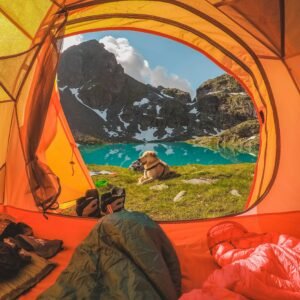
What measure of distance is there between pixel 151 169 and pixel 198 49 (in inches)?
153

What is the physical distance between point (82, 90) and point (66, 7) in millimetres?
34405

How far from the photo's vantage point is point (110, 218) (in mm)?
1470

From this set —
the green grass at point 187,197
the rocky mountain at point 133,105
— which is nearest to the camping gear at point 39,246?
the green grass at point 187,197

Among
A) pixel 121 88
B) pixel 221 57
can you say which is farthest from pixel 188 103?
pixel 221 57

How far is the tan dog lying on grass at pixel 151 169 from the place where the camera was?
6.54 meters

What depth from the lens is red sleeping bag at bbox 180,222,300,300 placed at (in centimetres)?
128

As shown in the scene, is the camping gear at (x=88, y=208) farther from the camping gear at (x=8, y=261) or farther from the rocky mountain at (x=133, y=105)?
the rocky mountain at (x=133, y=105)

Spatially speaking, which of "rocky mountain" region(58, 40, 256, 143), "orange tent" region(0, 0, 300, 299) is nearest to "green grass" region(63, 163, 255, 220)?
"orange tent" region(0, 0, 300, 299)

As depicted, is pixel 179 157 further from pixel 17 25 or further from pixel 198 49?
pixel 17 25

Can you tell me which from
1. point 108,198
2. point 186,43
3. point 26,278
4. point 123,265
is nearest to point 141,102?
point 186,43

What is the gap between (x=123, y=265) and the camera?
1.32 m

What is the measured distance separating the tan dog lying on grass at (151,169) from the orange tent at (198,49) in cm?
349

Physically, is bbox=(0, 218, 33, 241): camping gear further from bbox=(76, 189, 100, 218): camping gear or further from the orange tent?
bbox=(76, 189, 100, 218): camping gear

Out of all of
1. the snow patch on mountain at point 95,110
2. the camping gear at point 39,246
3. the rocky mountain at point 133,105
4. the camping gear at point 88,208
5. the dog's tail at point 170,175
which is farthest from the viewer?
the snow patch on mountain at point 95,110
